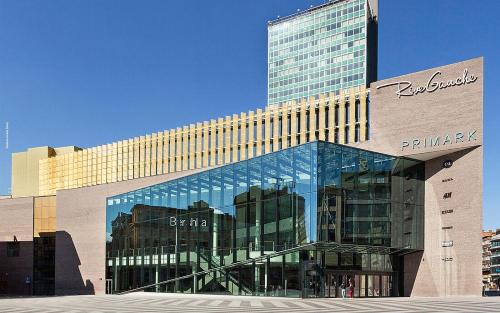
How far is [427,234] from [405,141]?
702 cm

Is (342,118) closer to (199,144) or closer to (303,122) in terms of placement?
(303,122)

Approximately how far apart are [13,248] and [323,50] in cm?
9163

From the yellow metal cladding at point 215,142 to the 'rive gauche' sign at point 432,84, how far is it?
41.0 ft

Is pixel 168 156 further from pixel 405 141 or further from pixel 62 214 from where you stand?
pixel 405 141

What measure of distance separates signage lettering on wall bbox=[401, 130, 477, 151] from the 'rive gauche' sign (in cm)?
350

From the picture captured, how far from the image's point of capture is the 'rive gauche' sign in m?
41.4

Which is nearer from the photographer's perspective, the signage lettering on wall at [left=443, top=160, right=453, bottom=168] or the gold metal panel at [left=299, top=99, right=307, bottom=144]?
the signage lettering on wall at [left=443, top=160, right=453, bottom=168]

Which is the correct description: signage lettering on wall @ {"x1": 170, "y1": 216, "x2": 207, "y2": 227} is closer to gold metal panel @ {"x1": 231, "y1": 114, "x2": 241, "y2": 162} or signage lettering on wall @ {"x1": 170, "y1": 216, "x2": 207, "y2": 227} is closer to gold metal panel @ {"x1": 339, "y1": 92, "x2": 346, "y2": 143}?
gold metal panel @ {"x1": 339, "y1": 92, "x2": 346, "y2": 143}

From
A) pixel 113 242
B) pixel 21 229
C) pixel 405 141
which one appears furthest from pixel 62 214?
pixel 405 141

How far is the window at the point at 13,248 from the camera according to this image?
233 ft

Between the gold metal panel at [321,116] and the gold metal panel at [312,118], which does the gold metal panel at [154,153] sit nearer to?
the gold metal panel at [312,118]

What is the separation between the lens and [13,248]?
7125cm

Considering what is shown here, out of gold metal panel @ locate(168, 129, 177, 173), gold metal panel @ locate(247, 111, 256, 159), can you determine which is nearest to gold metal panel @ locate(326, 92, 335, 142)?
gold metal panel @ locate(247, 111, 256, 159)

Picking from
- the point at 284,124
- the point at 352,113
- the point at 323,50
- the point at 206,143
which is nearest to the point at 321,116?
the point at 352,113
